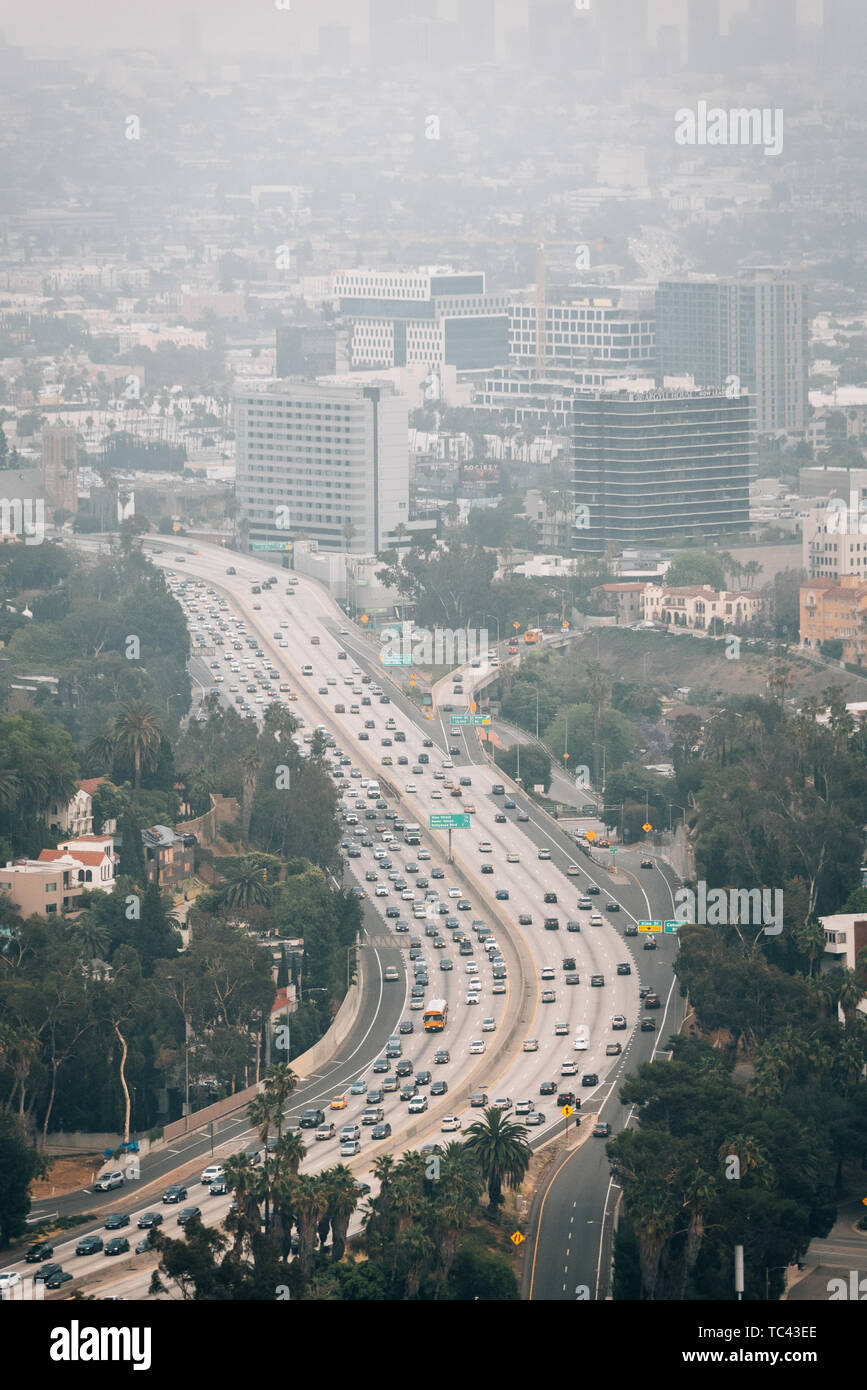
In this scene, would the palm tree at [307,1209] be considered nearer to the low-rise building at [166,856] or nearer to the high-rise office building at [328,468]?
the low-rise building at [166,856]

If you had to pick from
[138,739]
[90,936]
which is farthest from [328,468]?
[90,936]

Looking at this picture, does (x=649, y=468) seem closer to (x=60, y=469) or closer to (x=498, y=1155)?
(x=60, y=469)

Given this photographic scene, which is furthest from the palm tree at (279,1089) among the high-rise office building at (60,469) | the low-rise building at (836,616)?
the high-rise office building at (60,469)
